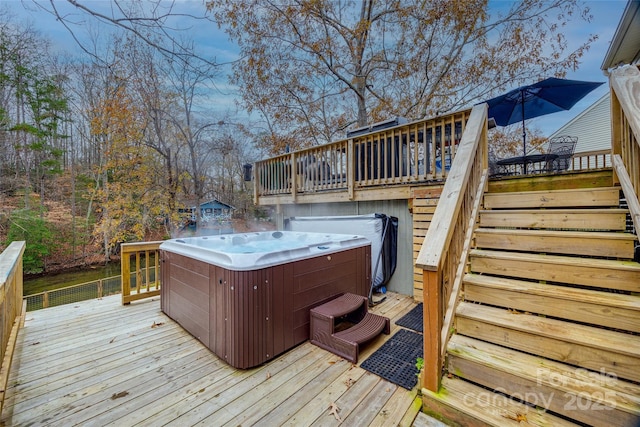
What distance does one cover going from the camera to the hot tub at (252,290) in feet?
7.11

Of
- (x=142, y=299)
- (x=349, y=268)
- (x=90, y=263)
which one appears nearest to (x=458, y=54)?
(x=349, y=268)

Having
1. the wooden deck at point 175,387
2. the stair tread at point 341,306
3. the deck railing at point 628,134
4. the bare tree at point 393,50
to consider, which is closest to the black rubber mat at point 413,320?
the wooden deck at point 175,387

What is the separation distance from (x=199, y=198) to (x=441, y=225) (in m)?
11.1

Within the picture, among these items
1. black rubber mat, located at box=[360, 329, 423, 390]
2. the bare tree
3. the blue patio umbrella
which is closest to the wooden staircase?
black rubber mat, located at box=[360, 329, 423, 390]

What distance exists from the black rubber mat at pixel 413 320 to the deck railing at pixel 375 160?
1.77m

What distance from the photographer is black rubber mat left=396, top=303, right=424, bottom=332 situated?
2.88 m

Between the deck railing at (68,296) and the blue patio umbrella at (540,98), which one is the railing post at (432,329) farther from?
the deck railing at (68,296)

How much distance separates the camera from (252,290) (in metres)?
2.18

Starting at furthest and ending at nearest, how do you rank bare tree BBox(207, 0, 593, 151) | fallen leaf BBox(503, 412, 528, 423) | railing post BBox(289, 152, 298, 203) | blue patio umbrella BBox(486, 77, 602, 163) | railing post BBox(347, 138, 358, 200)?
bare tree BBox(207, 0, 593, 151), railing post BBox(289, 152, 298, 203), railing post BBox(347, 138, 358, 200), blue patio umbrella BBox(486, 77, 602, 163), fallen leaf BBox(503, 412, 528, 423)

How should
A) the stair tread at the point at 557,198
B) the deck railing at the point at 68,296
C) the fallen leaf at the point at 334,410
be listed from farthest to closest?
the deck railing at the point at 68,296
the stair tread at the point at 557,198
the fallen leaf at the point at 334,410

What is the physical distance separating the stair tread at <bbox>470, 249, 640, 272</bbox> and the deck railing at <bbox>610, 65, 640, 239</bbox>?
0.27 metres

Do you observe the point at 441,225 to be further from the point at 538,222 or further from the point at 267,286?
the point at 267,286

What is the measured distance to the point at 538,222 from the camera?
2.28 meters

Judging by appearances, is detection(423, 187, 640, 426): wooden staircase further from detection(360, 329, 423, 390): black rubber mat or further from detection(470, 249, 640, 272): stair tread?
detection(360, 329, 423, 390): black rubber mat
